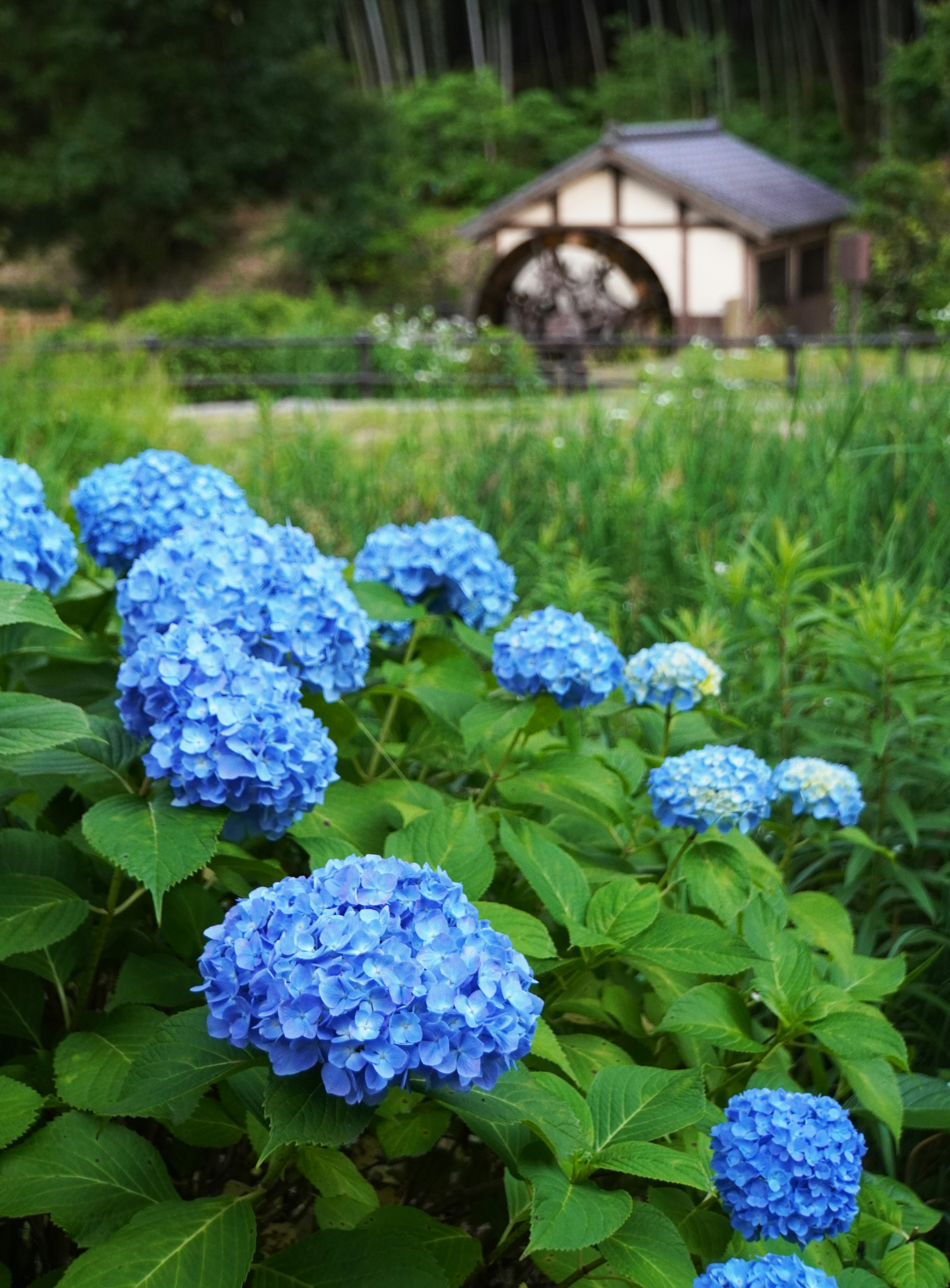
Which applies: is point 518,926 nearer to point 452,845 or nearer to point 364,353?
point 452,845

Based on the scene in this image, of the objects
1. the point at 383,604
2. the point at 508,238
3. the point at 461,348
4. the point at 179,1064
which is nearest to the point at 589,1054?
the point at 179,1064

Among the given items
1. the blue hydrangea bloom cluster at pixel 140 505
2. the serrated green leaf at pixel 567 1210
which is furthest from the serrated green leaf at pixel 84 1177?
the blue hydrangea bloom cluster at pixel 140 505

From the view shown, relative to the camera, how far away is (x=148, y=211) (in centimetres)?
2453

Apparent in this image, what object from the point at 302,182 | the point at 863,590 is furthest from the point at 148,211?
the point at 863,590

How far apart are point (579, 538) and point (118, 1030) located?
8.76 feet

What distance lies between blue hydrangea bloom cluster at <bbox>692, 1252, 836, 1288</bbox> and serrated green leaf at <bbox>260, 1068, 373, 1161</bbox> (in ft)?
1.03

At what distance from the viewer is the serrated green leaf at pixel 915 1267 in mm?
1282

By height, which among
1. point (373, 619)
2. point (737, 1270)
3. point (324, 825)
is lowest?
point (737, 1270)

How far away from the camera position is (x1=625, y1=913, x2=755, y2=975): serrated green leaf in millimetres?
1308

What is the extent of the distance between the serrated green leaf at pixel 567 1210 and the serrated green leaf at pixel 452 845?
0.28m

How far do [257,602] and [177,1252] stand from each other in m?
0.73

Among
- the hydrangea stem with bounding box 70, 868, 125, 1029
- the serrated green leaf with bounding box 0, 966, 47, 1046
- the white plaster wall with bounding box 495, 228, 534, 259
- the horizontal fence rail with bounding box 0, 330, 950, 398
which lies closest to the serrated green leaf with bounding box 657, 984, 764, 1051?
the hydrangea stem with bounding box 70, 868, 125, 1029

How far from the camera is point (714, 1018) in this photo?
1.32 metres

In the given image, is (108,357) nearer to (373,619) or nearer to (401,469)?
(401,469)
